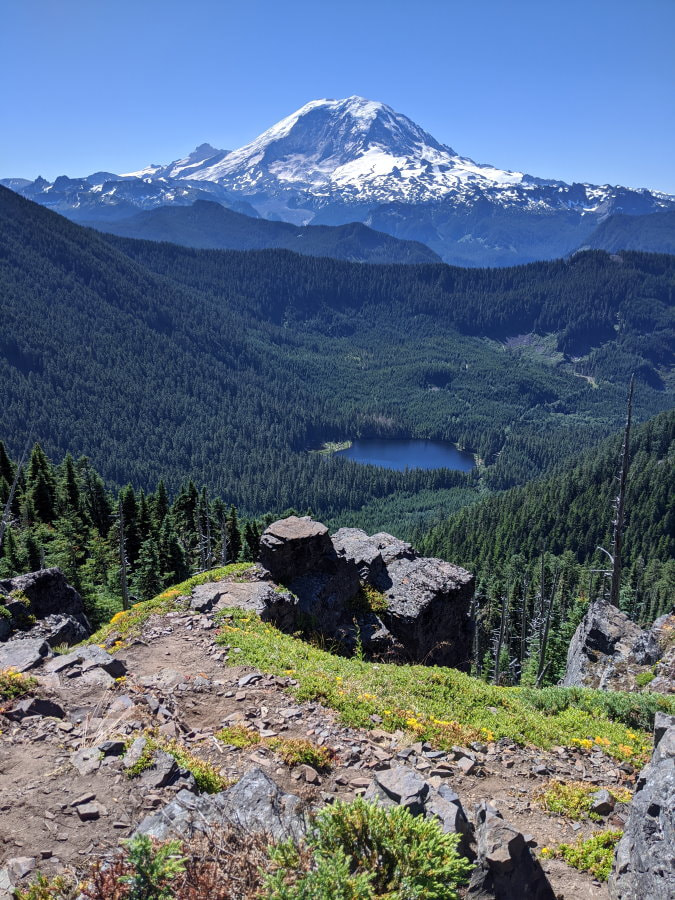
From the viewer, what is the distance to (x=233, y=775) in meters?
11.7

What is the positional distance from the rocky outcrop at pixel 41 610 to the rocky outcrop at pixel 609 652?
24745 mm

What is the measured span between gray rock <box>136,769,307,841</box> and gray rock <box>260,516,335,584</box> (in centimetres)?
1724

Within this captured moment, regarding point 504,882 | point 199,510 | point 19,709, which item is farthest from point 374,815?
point 199,510

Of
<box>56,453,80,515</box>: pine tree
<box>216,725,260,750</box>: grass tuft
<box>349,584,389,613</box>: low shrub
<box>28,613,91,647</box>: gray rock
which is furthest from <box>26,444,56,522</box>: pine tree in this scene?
<box>216,725,260,750</box>: grass tuft

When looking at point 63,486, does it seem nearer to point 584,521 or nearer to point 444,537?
point 444,537

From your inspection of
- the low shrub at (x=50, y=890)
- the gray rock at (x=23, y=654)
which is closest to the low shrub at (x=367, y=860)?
the low shrub at (x=50, y=890)

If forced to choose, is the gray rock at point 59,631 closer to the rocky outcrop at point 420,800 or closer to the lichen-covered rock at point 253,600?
the lichen-covered rock at point 253,600

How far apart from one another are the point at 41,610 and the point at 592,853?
2512 cm

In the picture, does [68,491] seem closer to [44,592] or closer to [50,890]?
[44,592]

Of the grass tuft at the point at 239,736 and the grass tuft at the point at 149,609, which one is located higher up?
the grass tuft at the point at 239,736

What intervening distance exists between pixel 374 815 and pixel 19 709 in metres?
10.00

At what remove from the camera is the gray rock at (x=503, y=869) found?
8445 millimetres

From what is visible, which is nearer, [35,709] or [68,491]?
[35,709]

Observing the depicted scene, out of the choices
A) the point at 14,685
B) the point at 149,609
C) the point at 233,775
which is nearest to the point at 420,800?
the point at 233,775
